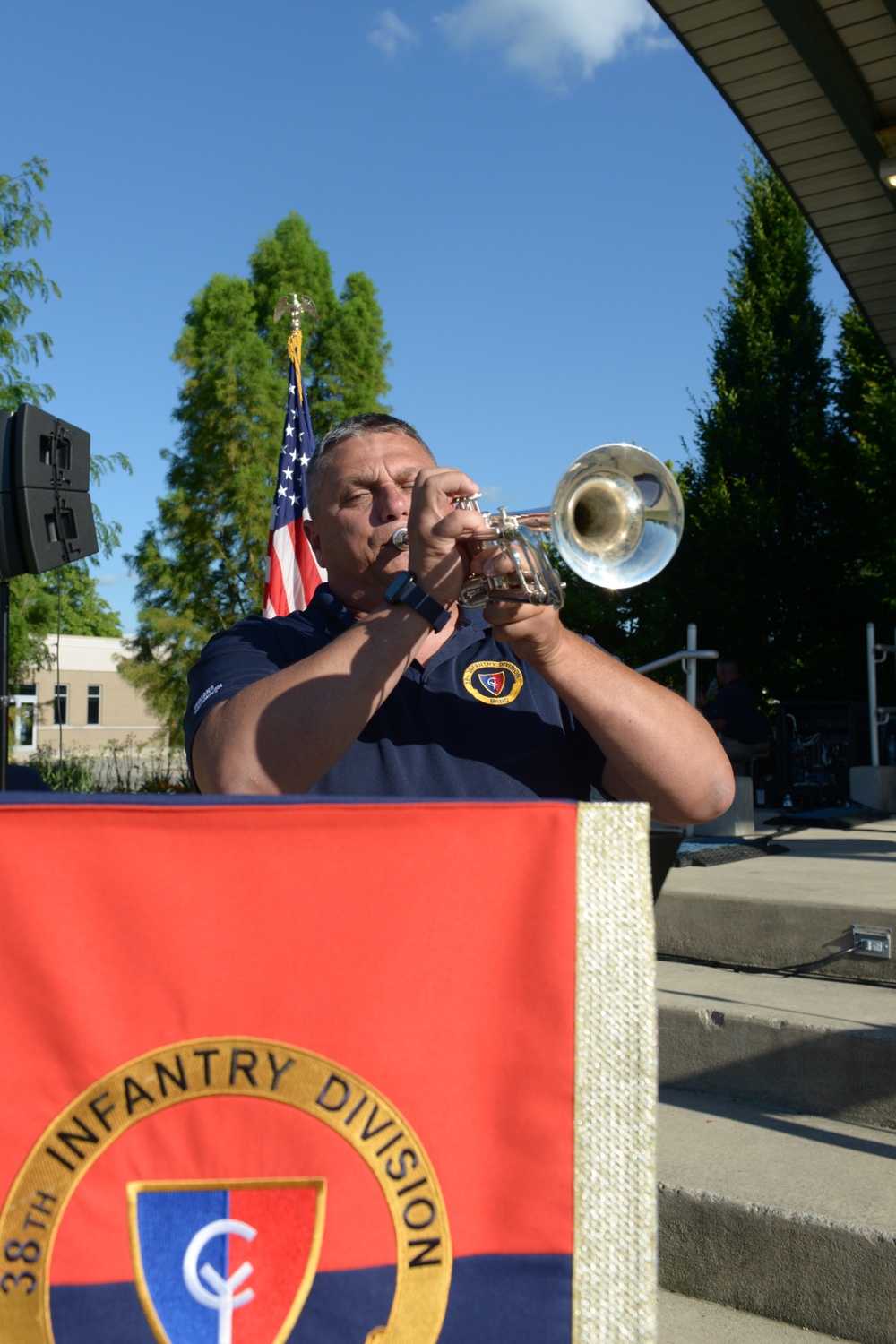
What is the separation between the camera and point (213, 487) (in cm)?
2423

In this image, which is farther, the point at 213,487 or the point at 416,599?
Result: the point at 213,487

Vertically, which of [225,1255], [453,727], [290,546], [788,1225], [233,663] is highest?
[290,546]

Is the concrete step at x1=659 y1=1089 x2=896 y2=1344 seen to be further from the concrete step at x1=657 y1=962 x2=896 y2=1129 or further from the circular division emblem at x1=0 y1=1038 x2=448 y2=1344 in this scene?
the circular division emblem at x1=0 y1=1038 x2=448 y2=1344

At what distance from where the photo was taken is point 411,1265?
4.07 ft

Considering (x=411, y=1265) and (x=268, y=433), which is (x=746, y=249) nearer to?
(x=268, y=433)

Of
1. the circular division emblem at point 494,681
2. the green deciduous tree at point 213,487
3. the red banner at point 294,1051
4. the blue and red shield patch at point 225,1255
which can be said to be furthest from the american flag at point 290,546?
the green deciduous tree at point 213,487

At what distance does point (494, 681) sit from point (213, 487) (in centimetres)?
2318

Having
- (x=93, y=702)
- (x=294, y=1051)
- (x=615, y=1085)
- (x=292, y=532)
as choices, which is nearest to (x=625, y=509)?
(x=615, y=1085)

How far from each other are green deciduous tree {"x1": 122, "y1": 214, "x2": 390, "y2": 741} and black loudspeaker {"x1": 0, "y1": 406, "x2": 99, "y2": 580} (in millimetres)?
17905

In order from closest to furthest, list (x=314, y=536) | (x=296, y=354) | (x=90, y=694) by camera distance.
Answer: (x=314, y=536), (x=296, y=354), (x=90, y=694)

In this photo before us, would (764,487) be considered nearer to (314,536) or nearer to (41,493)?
(41,493)

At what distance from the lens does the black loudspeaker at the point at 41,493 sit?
209 inches

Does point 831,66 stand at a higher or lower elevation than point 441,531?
higher

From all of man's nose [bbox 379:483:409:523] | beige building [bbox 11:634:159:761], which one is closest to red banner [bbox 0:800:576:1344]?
man's nose [bbox 379:483:409:523]
